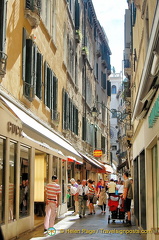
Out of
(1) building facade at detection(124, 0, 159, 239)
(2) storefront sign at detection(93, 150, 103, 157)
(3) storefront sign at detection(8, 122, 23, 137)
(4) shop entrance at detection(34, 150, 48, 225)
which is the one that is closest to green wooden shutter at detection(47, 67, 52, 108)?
(4) shop entrance at detection(34, 150, 48, 225)

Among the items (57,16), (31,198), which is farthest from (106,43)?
(31,198)

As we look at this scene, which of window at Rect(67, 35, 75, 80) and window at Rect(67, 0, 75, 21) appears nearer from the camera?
window at Rect(67, 35, 75, 80)

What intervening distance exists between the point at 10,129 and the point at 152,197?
3786 millimetres

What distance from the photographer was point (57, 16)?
70.5 ft

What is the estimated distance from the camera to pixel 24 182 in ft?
43.4

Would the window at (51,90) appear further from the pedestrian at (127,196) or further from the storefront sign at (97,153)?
the storefront sign at (97,153)

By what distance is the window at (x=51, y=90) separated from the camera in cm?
1844

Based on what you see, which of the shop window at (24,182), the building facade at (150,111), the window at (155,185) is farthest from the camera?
the shop window at (24,182)

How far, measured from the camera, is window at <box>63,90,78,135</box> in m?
23.1

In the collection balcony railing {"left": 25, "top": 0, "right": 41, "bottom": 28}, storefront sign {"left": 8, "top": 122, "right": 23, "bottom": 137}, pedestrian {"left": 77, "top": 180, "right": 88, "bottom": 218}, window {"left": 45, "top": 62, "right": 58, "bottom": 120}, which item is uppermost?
balcony railing {"left": 25, "top": 0, "right": 41, "bottom": 28}

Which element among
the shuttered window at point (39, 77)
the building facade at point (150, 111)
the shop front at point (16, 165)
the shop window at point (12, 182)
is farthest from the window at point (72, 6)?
the shop window at point (12, 182)

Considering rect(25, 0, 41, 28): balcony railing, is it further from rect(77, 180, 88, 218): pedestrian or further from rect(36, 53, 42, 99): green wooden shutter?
rect(77, 180, 88, 218): pedestrian

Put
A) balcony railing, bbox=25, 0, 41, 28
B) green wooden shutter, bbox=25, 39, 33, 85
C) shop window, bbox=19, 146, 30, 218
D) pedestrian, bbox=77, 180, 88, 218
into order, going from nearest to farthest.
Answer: shop window, bbox=19, 146, 30, 218 < balcony railing, bbox=25, 0, 41, 28 < green wooden shutter, bbox=25, 39, 33, 85 < pedestrian, bbox=77, 180, 88, 218

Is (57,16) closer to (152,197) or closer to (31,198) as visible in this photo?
(31,198)
